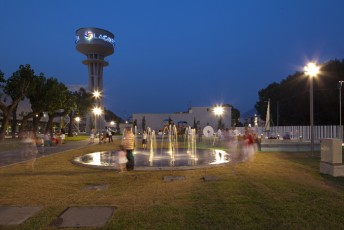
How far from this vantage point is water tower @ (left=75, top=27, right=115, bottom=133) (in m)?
102

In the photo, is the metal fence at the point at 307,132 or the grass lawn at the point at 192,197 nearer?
the grass lawn at the point at 192,197

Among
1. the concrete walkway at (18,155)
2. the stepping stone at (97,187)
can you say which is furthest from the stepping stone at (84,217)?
the concrete walkway at (18,155)

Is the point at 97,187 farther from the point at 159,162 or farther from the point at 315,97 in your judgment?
the point at 315,97

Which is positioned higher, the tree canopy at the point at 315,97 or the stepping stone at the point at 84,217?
the tree canopy at the point at 315,97

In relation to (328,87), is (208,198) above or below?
below

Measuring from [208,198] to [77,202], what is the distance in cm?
321

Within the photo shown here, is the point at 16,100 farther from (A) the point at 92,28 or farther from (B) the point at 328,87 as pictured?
(A) the point at 92,28

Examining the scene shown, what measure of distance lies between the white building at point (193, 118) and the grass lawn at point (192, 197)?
7086 centimetres

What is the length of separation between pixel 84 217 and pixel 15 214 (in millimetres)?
1516

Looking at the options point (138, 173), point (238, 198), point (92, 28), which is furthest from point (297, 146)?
point (92, 28)

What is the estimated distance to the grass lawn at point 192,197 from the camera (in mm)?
6773

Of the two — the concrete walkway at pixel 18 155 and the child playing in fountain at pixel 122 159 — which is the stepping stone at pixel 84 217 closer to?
the child playing in fountain at pixel 122 159

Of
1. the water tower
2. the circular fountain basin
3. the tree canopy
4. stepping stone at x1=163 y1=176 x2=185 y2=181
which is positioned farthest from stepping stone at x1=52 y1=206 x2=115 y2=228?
the water tower

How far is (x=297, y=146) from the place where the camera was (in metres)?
25.7
